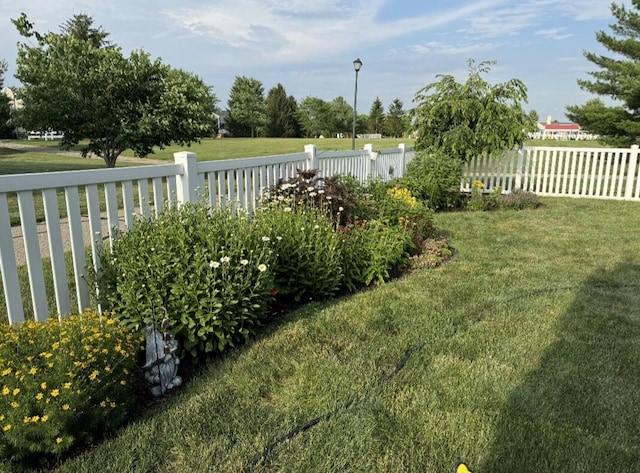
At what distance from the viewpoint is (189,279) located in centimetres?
249

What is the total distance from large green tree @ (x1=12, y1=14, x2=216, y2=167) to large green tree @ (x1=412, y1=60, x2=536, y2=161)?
236 inches

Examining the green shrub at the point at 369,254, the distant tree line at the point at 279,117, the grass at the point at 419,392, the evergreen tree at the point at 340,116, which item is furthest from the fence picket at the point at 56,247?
the evergreen tree at the point at 340,116

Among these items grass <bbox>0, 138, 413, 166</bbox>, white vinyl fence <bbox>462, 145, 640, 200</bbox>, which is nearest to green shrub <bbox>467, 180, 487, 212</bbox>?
white vinyl fence <bbox>462, 145, 640, 200</bbox>

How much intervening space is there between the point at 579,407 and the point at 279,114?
218ft

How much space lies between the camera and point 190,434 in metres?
1.95

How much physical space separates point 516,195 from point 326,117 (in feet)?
227

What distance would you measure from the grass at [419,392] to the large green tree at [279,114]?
64194mm

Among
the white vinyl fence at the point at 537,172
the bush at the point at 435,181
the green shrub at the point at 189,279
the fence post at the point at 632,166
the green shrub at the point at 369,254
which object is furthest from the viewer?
the white vinyl fence at the point at 537,172

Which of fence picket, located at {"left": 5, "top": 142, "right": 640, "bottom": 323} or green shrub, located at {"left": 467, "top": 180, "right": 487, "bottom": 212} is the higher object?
fence picket, located at {"left": 5, "top": 142, "right": 640, "bottom": 323}

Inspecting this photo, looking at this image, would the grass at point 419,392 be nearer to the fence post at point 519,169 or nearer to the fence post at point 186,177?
the fence post at point 186,177

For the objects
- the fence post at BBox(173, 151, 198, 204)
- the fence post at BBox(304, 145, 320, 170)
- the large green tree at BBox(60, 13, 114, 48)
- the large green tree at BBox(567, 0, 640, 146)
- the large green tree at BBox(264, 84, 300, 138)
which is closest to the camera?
the fence post at BBox(173, 151, 198, 204)

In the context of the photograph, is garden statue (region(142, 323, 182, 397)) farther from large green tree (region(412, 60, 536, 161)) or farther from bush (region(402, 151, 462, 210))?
large green tree (region(412, 60, 536, 161))

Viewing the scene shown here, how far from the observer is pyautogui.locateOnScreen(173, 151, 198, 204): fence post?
11.3 feet

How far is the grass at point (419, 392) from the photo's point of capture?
1.84 meters
